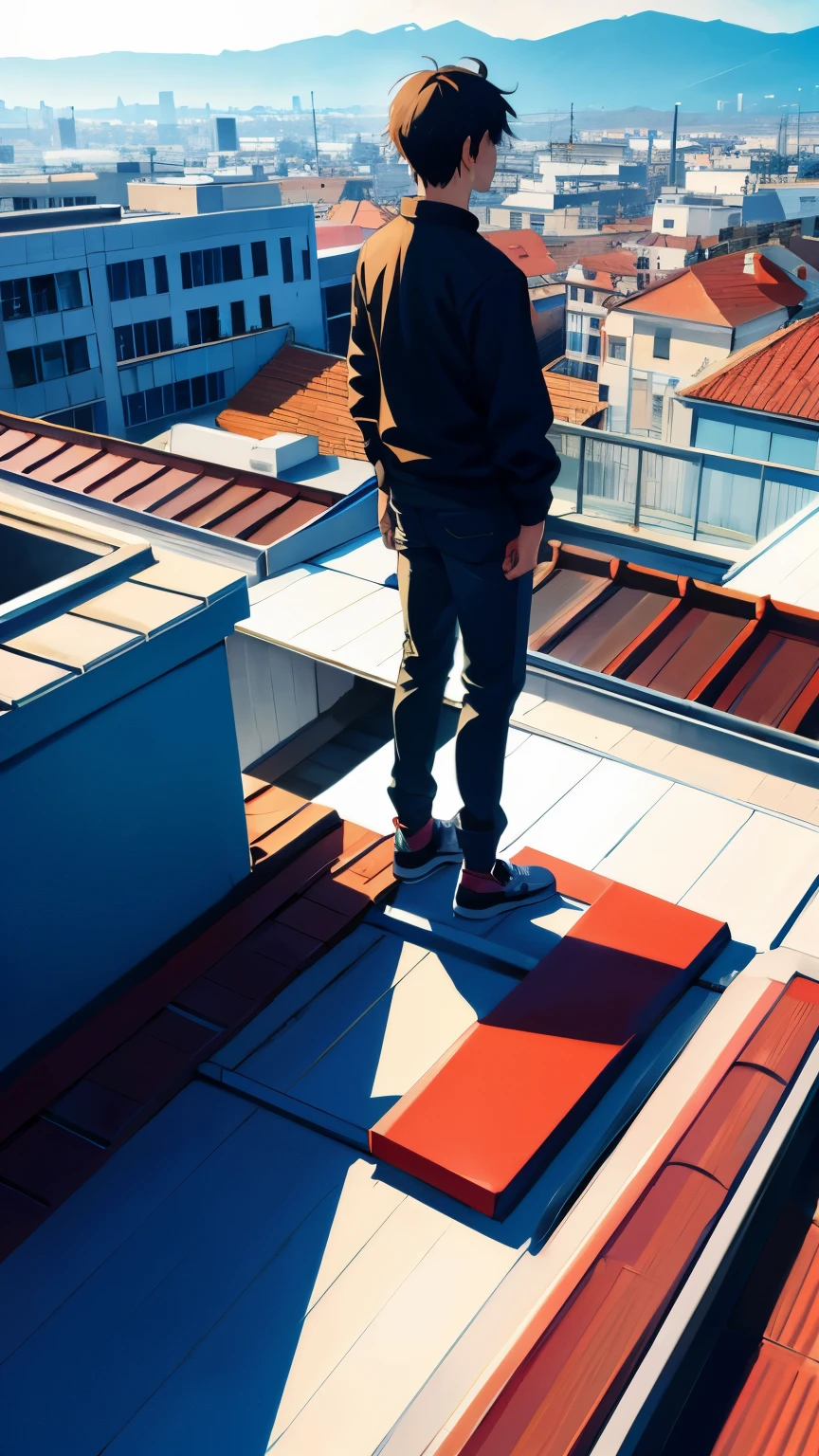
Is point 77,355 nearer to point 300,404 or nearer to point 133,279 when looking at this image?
point 133,279

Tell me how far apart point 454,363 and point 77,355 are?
42.5 m

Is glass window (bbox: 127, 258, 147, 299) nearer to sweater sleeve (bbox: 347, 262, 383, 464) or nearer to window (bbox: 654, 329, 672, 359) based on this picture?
window (bbox: 654, 329, 672, 359)

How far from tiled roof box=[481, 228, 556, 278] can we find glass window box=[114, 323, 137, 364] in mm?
34644

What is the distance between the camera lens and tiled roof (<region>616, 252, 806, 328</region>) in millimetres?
41312

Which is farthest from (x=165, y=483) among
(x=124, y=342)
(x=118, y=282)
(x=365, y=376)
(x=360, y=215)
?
(x=360, y=215)

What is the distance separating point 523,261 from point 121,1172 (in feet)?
269

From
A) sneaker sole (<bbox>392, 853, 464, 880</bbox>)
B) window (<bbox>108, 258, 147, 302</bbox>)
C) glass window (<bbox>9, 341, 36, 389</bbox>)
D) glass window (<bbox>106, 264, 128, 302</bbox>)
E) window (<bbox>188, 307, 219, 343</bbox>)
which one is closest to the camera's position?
sneaker sole (<bbox>392, 853, 464, 880</bbox>)

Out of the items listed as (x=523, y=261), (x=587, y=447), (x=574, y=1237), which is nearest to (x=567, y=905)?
(x=574, y=1237)

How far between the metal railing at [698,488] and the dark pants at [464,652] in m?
6.88

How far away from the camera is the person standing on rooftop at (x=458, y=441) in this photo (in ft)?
11.0

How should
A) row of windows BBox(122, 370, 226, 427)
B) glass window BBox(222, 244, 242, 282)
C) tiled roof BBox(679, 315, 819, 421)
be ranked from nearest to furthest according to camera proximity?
tiled roof BBox(679, 315, 819, 421) → row of windows BBox(122, 370, 226, 427) → glass window BBox(222, 244, 242, 282)

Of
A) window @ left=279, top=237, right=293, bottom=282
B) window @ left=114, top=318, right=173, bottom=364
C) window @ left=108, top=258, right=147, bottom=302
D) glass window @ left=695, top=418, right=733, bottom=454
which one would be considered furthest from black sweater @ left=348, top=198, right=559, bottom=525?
window @ left=279, top=237, right=293, bottom=282

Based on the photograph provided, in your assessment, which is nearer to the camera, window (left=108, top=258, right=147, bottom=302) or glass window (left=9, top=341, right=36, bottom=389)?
glass window (left=9, top=341, right=36, bottom=389)

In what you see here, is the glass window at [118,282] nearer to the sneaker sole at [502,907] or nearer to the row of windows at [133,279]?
the row of windows at [133,279]
